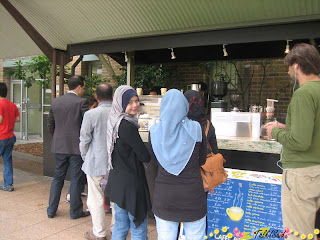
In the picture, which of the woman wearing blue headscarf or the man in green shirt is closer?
the man in green shirt

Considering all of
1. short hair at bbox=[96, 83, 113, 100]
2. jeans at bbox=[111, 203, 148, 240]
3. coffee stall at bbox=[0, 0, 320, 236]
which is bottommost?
jeans at bbox=[111, 203, 148, 240]

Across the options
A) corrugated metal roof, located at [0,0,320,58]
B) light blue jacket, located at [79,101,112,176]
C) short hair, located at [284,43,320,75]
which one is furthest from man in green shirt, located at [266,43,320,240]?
light blue jacket, located at [79,101,112,176]

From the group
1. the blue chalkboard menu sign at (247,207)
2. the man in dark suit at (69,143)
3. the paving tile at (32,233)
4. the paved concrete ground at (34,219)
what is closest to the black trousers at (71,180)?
the man in dark suit at (69,143)

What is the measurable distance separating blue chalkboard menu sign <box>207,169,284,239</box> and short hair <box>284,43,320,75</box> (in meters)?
1.32

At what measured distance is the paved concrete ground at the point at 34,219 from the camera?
4.05 metres

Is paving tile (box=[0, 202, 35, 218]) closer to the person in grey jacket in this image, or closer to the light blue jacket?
the person in grey jacket

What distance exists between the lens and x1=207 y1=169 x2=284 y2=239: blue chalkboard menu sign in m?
3.24

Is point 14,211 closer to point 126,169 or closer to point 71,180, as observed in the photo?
point 71,180

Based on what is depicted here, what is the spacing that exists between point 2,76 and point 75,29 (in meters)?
9.52

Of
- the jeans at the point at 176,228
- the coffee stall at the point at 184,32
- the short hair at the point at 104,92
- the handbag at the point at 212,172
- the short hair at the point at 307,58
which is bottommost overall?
the jeans at the point at 176,228

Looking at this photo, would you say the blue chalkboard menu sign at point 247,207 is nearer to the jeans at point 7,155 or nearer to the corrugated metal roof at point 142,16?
the corrugated metal roof at point 142,16

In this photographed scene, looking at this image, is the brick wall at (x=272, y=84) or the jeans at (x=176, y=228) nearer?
the jeans at (x=176, y=228)

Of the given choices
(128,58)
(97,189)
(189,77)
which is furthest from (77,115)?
(189,77)

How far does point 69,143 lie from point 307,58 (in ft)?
10.5
